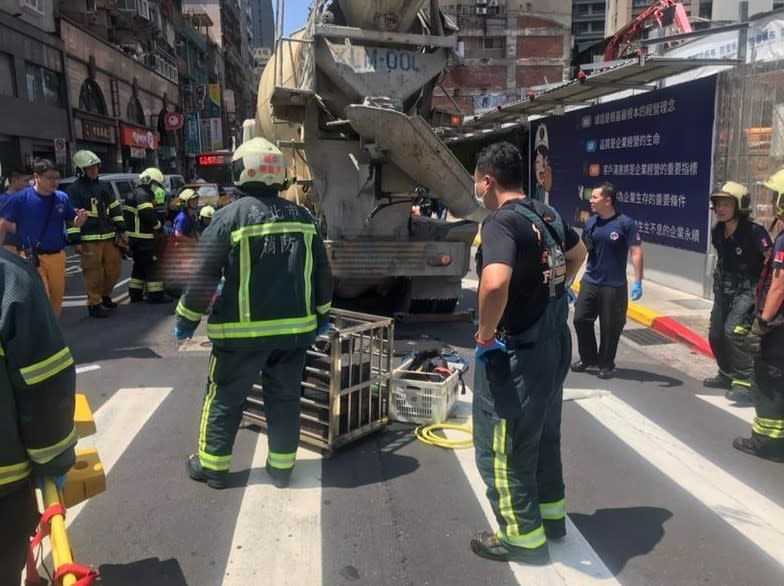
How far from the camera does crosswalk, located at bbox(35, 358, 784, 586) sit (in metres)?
3.13

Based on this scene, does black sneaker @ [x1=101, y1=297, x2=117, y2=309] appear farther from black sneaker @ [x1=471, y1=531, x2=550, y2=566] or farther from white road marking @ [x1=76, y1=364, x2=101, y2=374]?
black sneaker @ [x1=471, y1=531, x2=550, y2=566]

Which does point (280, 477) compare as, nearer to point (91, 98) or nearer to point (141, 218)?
point (141, 218)

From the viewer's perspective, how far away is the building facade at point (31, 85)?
1945 cm

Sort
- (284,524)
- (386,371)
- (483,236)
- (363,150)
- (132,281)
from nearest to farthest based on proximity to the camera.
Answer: (483,236) < (284,524) < (386,371) < (363,150) < (132,281)

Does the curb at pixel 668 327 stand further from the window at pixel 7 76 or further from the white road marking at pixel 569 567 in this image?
the window at pixel 7 76

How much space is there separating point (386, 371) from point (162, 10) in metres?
43.1

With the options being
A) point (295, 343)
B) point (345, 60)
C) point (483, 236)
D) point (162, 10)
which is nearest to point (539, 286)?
point (483, 236)

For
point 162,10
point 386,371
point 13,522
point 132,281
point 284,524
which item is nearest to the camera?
point 13,522

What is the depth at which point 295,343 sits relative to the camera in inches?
148

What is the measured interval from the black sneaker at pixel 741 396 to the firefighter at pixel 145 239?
7.64 meters

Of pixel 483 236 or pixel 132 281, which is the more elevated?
pixel 483 236

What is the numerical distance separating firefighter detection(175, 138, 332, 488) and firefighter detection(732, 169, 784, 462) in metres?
2.80

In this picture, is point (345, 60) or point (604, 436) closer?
point (604, 436)

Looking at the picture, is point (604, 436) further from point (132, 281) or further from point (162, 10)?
point (162, 10)
